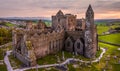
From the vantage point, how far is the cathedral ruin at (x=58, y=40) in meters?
62.1

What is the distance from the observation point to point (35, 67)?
5866 cm

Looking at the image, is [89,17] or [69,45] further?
[69,45]

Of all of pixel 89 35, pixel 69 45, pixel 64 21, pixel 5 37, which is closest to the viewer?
pixel 89 35

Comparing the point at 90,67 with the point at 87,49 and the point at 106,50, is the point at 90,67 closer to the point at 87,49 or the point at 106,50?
the point at 87,49

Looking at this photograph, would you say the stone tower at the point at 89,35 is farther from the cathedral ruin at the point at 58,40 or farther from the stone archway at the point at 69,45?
the stone archway at the point at 69,45

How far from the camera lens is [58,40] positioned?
76.2 meters

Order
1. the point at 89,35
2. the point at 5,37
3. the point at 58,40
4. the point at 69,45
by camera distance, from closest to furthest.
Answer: the point at 89,35 < the point at 58,40 < the point at 69,45 < the point at 5,37

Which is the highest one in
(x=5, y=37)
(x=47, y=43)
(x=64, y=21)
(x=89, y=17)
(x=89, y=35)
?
(x=89, y=17)

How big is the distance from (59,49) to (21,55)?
17893 millimetres

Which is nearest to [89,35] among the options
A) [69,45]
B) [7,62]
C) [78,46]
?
[78,46]

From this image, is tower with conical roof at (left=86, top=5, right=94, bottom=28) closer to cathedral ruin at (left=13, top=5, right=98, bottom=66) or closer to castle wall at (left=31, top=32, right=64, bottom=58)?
cathedral ruin at (left=13, top=5, right=98, bottom=66)

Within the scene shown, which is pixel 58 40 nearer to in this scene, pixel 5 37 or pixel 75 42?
pixel 75 42

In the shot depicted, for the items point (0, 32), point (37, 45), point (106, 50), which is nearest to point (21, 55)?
point (37, 45)

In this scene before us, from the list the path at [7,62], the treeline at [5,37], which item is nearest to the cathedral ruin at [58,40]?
the path at [7,62]
